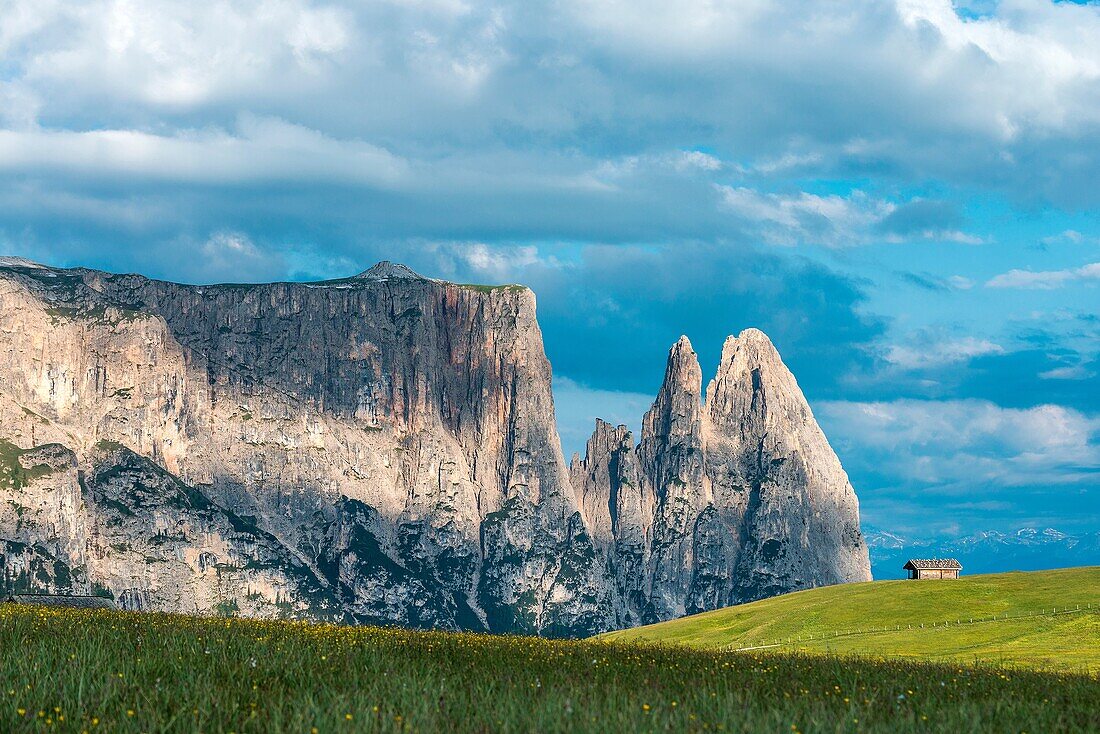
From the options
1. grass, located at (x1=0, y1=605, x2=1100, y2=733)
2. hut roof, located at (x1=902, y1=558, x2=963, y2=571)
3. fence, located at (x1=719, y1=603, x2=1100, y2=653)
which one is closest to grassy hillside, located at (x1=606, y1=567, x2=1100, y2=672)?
fence, located at (x1=719, y1=603, x2=1100, y2=653)

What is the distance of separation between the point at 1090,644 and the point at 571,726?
73.9 meters

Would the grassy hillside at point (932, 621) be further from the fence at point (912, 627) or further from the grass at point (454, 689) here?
the grass at point (454, 689)

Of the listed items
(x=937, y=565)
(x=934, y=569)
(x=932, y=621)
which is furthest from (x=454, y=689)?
(x=937, y=565)

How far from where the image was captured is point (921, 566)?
649 ft

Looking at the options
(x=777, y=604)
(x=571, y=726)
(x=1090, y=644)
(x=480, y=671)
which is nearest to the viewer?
(x=571, y=726)

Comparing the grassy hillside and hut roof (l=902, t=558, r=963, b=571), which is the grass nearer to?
the grassy hillside

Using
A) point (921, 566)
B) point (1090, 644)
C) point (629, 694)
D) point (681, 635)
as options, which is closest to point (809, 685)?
point (629, 694)

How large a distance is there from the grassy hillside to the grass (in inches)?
1494

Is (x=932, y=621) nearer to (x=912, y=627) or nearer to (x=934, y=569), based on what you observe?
(x=912, y=627)

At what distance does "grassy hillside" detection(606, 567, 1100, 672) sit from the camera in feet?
275

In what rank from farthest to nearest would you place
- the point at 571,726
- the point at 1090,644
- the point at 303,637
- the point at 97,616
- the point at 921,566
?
1. the point at 921,566
2. the point at 1090,644
3. the point at 97,616
4. the point at 303,637
5. the point at 571,726

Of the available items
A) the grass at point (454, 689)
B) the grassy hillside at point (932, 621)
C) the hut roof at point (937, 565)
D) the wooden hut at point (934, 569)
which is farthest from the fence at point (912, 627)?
the hut roof at point (937, 565)

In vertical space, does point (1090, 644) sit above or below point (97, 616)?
below

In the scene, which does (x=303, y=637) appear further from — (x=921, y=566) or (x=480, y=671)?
(x=921, y=566)
